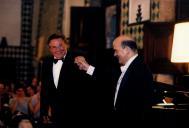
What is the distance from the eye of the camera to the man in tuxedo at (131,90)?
3854 mm

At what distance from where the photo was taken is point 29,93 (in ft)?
30.3

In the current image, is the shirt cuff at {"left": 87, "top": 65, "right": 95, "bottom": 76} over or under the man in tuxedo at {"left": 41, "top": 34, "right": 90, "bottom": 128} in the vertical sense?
over

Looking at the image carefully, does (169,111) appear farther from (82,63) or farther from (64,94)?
(64,94)

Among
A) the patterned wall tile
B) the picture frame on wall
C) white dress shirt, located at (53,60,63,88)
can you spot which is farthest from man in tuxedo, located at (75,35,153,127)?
the picture frame on wall

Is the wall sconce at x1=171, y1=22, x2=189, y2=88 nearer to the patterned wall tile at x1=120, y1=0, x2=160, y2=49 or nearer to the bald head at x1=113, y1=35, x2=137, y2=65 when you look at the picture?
the bald head at x1=113, y1=35, x2=137, y2=65

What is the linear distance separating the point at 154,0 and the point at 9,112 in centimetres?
300

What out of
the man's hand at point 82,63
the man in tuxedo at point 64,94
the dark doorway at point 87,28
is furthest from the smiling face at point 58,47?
the dark doorway at point 87,28

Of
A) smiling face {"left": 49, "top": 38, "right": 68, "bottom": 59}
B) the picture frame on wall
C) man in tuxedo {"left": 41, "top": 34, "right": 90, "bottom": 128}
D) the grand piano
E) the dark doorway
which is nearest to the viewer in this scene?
the grand piano

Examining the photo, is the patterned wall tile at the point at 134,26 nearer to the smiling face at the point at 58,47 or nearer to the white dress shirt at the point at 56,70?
the white dress shirt at the point at 56,70

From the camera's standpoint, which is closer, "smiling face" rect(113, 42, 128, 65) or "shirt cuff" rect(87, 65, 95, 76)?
"smiling face" rect(113, 42, 128, 65)

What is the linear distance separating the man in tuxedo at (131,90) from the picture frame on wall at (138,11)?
300 cm

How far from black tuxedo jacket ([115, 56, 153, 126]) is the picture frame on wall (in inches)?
121

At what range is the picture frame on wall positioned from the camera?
698cm

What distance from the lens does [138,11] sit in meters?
7.27
